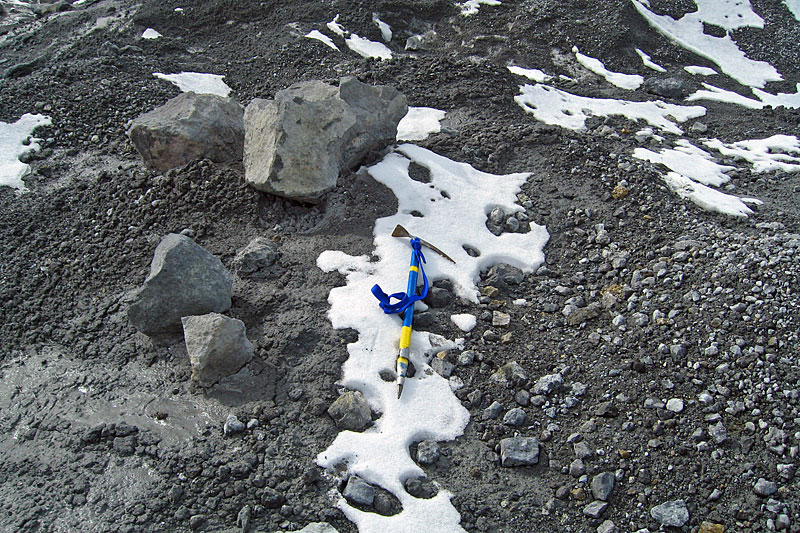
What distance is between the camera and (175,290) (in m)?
4.53

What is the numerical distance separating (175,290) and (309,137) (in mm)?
2065

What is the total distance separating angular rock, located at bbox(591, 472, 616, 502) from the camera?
3.70 m

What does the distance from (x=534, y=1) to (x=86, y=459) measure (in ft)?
39.6

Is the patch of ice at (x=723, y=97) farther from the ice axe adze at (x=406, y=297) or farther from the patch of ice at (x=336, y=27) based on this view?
the ice axe adze at (x=406, y=297)

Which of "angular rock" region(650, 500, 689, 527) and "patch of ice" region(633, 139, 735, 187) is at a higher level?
"patch of ice" region(633, 139, 735, 187)

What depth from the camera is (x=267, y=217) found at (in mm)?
5773

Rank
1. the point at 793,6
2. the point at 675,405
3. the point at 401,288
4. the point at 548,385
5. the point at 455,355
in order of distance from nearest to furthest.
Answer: the point at 675,405, the point at 548,385, the point at 455,355, the point at 401,288, the point at 793,6

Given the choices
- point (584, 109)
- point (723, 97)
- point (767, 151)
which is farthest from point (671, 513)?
point (723, 97)

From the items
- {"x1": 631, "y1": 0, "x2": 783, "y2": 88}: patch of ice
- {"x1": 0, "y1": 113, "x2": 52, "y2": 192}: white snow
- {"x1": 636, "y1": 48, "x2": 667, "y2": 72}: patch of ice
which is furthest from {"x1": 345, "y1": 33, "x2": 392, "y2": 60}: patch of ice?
{"x1": 631, "y1": 0, "x2": 783, "y2": 88}: patch of ice

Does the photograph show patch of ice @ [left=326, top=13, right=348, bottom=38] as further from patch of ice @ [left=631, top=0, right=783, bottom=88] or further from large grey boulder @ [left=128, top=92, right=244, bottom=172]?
patch of ice @ [left=631, top=0, right=783, bottom=88]

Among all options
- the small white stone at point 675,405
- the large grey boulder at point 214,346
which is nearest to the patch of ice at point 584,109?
the small white stone at point 675,405

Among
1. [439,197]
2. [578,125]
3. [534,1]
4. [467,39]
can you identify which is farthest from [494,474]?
[534,1]

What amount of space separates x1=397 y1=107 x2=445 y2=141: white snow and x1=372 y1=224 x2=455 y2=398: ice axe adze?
7.15ft

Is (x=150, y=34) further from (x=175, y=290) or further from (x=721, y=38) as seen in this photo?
(x=721, y=38)
